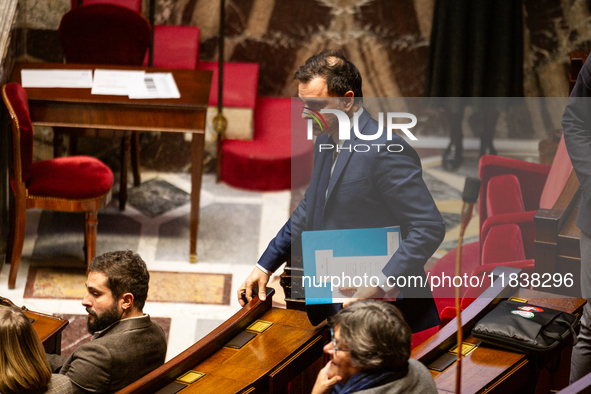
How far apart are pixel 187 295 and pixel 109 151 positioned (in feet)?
6.48

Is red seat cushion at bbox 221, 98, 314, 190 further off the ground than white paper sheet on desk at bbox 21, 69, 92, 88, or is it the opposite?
white paper sheet on desk at bbox 21, 69, 92, 88

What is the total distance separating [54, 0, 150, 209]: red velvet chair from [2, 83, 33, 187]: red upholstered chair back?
Answer: 838 millimetres

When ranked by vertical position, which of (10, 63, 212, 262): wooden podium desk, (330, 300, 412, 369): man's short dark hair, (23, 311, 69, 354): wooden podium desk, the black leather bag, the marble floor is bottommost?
the marble floor

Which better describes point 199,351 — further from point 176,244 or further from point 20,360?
point 176,244

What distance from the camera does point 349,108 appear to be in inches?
90.2

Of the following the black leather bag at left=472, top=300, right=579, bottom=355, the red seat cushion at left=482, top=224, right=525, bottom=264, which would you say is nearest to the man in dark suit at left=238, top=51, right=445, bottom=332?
the black leather bag at left=472, top=300, right=579, bottom=355

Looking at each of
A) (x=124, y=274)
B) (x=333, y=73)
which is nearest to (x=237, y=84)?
(x=124, y=274)

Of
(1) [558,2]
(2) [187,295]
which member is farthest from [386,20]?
(2) [187,295]

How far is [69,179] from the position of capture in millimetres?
4207

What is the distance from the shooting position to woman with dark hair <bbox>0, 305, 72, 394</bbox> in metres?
2.06

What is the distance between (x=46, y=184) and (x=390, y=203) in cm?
254

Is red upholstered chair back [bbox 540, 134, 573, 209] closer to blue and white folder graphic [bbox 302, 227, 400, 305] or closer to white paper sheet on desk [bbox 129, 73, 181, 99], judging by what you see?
blue and white folder graphic [bbox 302, 227, 400, 305]

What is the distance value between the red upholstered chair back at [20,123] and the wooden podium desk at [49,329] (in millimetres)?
1276

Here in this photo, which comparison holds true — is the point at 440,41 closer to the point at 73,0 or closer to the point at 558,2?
the point at 558,2
